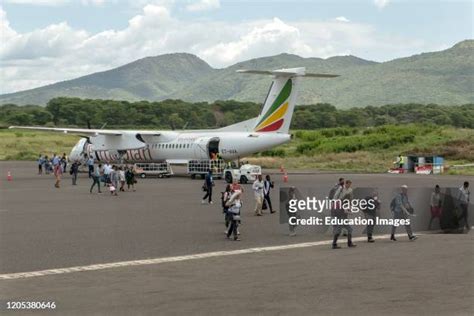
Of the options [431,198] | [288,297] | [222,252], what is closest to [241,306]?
[288,297]

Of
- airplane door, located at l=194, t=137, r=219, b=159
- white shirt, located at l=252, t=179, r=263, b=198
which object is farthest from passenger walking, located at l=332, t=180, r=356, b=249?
airplane door, located at l=194, t=137, r=219, b=159

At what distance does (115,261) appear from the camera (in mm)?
18047

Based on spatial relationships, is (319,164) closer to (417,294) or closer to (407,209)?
(407,209)

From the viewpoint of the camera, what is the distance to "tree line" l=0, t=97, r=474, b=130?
470 ft

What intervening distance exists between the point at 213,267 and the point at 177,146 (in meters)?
36.4

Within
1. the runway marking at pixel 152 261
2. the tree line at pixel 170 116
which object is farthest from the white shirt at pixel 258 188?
the tree line at pixel 170 116

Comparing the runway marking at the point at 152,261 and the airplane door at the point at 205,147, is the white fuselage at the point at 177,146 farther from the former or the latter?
the runway marking at the point at 152,261

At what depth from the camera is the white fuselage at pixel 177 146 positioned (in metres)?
48.9

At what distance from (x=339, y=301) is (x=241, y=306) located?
1.66m

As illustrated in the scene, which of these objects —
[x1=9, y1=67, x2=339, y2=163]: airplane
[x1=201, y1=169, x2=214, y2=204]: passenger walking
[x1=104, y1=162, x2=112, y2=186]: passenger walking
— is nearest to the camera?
[x1=201, y1=169, x2=214, y2=204]: passenger walking

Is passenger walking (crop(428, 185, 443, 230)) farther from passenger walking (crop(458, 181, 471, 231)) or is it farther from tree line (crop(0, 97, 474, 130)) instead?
tree line (crop(0, 97, 474, 130))

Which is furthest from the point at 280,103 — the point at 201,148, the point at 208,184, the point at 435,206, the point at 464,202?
the point at 435,206

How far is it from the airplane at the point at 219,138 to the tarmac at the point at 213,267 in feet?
64.1

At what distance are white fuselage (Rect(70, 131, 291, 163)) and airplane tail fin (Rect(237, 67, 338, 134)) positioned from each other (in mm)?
704
